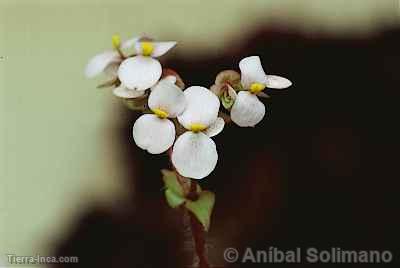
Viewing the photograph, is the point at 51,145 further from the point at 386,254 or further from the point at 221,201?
the point at 386,254

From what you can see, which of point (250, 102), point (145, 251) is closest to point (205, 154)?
point (250, 102)

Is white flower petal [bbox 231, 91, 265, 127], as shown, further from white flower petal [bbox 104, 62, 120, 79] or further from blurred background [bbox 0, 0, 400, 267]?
blurred background [bbox 0, 0, 400, 267]

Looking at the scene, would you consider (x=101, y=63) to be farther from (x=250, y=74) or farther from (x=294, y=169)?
(x=294, y=169)

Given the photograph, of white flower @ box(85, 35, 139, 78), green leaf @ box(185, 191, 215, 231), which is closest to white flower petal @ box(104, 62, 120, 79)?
white flower @ box(85, 35, 139, 78)

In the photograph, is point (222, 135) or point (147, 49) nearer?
point (147, 49)

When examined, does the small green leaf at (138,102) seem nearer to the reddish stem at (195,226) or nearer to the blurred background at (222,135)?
the reddish stem at (195,226)

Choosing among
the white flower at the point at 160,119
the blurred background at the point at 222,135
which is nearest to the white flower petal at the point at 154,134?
the white flower at the point at 160,119

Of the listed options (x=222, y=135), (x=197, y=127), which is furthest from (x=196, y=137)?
(x=222, y=135)
